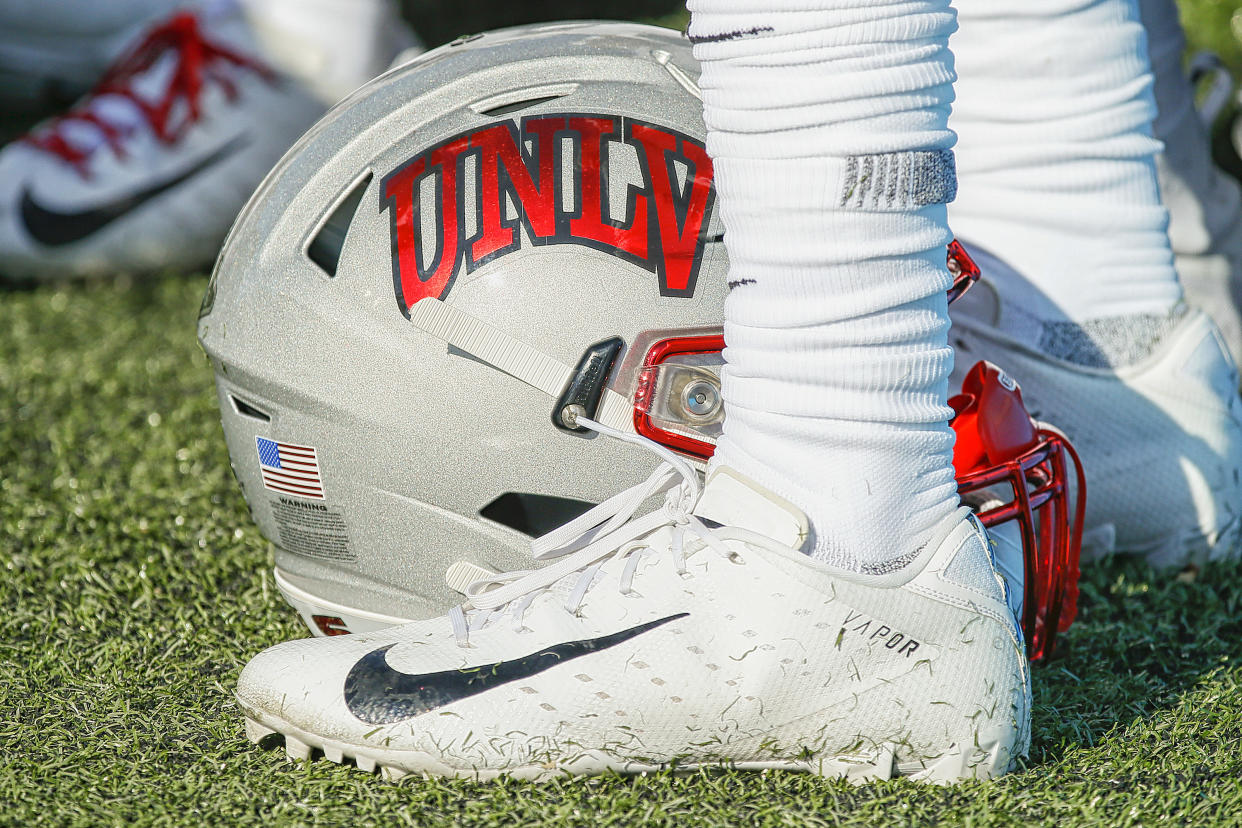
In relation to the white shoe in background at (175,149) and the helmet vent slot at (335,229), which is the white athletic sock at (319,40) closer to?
the white shoe in background at (175,149)

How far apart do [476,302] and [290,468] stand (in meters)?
0.28

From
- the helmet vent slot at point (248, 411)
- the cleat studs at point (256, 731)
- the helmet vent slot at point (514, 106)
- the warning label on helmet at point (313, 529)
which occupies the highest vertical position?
the helmet vent slot at point (514, 106)

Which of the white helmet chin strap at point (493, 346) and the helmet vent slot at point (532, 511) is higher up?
the white helmet chin strap at point (493, 346)

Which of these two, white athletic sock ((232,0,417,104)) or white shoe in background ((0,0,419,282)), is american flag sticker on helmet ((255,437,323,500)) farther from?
white athletic sock ((232,0,417,104))

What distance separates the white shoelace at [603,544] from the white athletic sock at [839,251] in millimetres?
77

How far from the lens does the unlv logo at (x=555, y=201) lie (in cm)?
115

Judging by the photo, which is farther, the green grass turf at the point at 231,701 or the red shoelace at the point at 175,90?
the red shoelace at the point at 175,90

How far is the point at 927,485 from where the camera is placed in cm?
101

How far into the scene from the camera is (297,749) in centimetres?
110

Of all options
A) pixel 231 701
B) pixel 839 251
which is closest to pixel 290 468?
pixel 231 701

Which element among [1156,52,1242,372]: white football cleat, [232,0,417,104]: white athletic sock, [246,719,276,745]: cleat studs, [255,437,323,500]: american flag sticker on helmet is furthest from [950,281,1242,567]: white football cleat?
[232,0,417,104]: white athletic sock

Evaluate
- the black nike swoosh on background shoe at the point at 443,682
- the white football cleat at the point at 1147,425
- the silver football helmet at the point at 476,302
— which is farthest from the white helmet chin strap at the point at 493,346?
the white football cleat at the point at 1147,425

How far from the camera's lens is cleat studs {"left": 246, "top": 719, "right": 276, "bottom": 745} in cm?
112

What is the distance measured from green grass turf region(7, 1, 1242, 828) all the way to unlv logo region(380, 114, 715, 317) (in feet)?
1.52
